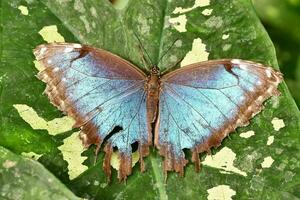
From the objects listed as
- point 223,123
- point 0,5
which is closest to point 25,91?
point 0,5

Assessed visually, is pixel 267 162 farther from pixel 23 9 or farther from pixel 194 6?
pixel 23 9

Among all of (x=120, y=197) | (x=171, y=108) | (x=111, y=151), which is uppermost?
(x=171, y=108)


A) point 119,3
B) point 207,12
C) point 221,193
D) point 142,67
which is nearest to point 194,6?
point 207,12

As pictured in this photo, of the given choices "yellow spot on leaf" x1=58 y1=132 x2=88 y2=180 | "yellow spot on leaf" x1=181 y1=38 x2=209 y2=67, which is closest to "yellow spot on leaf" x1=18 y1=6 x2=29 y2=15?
"yellow spot on leaf" x1=58 y1=132 x2=88 y2=180

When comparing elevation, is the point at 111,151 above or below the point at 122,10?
below

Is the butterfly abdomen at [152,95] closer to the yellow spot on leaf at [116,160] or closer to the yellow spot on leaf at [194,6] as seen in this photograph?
the yellow spot on leaf at [116,160]

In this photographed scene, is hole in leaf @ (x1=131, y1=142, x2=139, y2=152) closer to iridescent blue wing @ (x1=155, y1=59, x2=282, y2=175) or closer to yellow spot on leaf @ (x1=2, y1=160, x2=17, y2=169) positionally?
iridescent blue wing @ (x1=155, y1=59, x2=282, y2=175)

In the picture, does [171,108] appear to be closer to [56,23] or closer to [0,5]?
[56,23]
